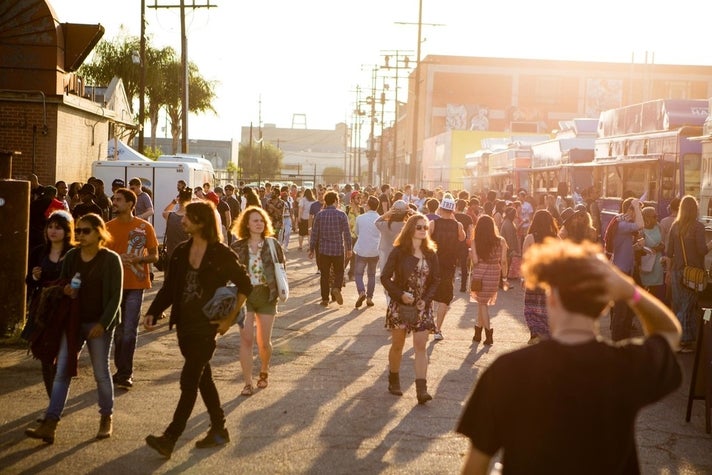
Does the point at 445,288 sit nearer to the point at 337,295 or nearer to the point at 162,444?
the point at 337,295

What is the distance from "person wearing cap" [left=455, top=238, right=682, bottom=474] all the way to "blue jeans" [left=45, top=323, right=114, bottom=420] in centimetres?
462

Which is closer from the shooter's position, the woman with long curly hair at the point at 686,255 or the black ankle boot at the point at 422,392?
the black ankle boot at the point at 422,392

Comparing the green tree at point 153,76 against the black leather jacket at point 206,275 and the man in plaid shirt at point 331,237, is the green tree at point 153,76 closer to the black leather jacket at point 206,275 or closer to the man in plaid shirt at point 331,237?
the man in plaid shirt at point 331,237

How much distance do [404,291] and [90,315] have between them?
2852 mm

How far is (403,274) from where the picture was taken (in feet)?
30.0

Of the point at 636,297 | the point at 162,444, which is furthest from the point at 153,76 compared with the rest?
the point at 636,297

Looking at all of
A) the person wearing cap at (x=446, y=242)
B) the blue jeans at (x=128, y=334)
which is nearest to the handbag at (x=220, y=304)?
the blue jeans at (x=128, y=334)

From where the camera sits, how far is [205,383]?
730 cm

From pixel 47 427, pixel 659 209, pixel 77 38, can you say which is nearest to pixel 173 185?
pixel 77 38

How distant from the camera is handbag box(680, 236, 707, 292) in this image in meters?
11.5

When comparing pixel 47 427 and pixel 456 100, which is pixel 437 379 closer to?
pixel 47 427

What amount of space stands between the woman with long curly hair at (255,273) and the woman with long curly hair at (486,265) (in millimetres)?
3776

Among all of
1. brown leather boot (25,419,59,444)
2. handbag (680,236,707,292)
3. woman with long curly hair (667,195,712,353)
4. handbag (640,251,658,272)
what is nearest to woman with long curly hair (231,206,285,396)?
brown leather boot (25,419,59,444)

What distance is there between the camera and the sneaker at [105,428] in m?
7.49
